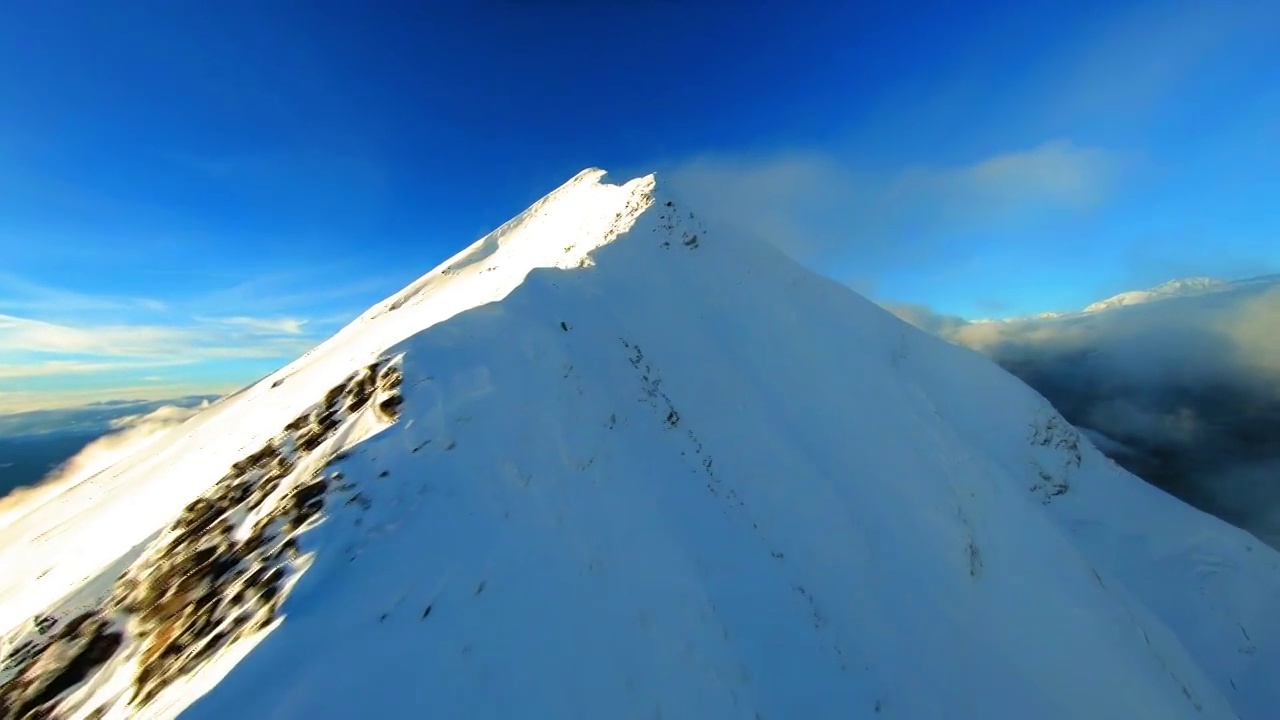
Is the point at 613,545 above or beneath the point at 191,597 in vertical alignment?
beneath

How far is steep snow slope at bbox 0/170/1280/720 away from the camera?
7.93m

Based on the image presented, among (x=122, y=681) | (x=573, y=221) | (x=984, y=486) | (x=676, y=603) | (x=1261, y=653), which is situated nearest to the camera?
(x=122, y=681)

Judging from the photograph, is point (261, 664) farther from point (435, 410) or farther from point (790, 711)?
point (790, 711)

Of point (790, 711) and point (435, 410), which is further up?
point (435, 410)

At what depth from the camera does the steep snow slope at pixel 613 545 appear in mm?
7930

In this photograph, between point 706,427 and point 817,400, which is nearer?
point 706,427

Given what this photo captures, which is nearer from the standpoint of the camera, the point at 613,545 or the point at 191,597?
the point at 191,597

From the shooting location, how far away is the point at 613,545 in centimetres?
1105

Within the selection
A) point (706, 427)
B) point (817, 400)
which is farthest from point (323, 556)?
point (817, 400)

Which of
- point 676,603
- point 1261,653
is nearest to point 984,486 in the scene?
point 676,603

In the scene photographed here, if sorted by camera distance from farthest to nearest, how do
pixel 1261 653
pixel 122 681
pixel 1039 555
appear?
pixel 1261 653, pixel 1039 555, pixel 122 681

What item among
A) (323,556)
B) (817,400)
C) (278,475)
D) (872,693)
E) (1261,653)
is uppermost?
(278,475)

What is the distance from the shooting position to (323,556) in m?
8.36

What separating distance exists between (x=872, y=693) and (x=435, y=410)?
13.6 meters
